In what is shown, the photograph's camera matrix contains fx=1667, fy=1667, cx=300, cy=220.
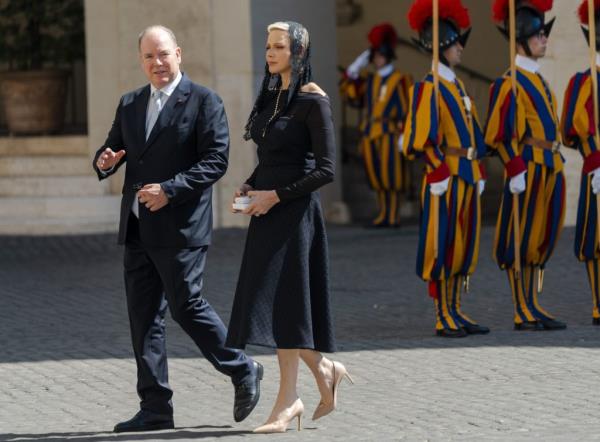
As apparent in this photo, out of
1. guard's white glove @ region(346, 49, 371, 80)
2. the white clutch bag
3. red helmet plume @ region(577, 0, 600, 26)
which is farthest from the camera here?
guard's white glove @ region(346, 49, 371, 80)

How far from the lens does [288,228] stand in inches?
274

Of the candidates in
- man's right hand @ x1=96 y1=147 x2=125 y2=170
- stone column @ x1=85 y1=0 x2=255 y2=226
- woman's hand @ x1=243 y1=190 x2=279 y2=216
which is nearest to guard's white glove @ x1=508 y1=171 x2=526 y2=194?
woman's hand @ x1=243 y1=190 x2=279 y2=216

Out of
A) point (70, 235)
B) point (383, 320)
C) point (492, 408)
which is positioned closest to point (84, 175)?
point (70, 235)

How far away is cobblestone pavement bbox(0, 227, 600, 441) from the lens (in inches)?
280

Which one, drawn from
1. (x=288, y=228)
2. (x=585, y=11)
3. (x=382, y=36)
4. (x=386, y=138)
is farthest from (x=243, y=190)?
(x=382, y=36)

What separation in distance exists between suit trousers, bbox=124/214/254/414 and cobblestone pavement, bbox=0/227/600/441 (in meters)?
0.23

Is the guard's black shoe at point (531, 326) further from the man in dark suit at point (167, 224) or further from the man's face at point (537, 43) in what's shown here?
the man in dark suit at point (167, 224)

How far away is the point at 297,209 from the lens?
6.99 metres

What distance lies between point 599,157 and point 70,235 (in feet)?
24.3

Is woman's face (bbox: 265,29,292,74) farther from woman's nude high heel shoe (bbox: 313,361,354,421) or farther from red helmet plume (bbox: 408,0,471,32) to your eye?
red helmet plume (bbox: 408,0,471,32)

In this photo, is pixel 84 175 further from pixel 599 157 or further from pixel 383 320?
pixel 599 157

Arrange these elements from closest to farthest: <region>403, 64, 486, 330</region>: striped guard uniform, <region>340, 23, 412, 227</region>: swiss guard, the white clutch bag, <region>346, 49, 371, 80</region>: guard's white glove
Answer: the white clutch bag → <region>403, 64, 486, 330</region>: striped guard uniform → <region>340, 23, 412, 227</region>: swiss guard → <region>346, 49, 371, 80</region>: guard's white glove

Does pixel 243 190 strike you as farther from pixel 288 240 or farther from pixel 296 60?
pixel 296 60

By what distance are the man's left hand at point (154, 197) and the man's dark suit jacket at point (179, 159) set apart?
0.07 meters
